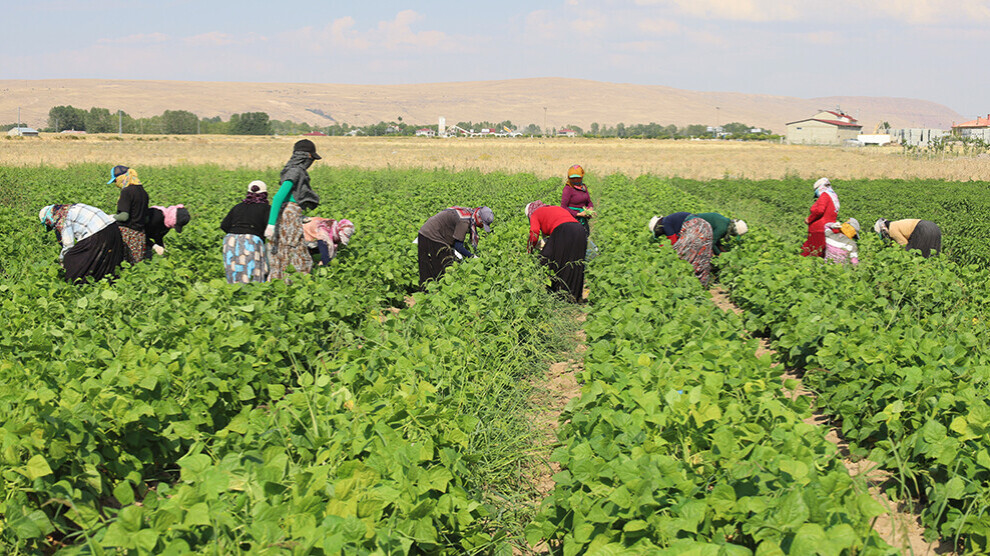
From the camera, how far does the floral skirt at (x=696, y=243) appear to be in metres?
8.63

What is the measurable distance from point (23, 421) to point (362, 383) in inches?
60.9

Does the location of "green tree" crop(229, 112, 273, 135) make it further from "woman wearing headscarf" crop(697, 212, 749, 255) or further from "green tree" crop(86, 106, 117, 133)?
"woman wearing headscarf" crop(697, 212, 749, 255)

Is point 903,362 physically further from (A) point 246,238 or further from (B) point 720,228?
(A) point 246,238

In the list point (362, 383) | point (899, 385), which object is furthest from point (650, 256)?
point (362, 383)

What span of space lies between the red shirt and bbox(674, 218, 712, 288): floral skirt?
1387 millimetres

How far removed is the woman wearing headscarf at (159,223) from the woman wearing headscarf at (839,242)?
7.36 m

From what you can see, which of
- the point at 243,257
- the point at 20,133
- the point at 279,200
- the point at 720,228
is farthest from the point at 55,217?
the point at 20,133

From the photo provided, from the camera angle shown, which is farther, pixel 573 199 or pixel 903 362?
pixel 573 199

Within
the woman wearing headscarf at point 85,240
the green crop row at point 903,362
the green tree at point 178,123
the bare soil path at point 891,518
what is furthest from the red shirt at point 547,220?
the green tree at point 178,123

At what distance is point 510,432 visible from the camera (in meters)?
4.61

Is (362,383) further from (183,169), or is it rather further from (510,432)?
(183,169)

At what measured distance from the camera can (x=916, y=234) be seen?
9.12m

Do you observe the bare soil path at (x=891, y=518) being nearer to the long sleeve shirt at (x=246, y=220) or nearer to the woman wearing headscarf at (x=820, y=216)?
the woman wearing headscarf at (x=820, y=216)

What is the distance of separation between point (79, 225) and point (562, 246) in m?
4.78
